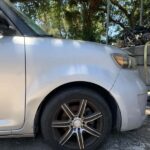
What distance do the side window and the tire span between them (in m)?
0.81

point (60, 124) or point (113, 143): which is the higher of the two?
point (60, 124)

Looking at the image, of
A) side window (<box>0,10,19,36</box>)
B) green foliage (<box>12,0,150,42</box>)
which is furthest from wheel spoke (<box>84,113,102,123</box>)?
green foliage (<box>12,0,150,42</box>)

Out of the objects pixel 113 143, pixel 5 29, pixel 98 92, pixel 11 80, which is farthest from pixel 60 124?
pixel 5 29

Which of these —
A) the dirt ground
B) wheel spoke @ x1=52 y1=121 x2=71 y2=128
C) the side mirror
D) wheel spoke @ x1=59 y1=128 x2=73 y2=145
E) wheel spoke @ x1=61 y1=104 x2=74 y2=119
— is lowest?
the dirt ground

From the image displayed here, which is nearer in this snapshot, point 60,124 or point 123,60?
point 60,124

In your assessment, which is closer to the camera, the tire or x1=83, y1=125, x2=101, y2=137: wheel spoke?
the tire

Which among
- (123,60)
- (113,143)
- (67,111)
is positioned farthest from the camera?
(113,143)

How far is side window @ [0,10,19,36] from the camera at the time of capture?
4016 millimetres

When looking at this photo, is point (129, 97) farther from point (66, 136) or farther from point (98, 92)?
point (66, 136)

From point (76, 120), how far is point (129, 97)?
63cm

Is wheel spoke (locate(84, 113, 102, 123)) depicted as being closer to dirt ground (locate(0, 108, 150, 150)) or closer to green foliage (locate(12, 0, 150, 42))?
dirt ground (locate(0, 108, 150, 150))

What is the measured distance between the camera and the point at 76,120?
418 cm

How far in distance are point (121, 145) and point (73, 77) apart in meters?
1.13

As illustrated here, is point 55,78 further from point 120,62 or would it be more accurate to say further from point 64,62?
point 120,62
